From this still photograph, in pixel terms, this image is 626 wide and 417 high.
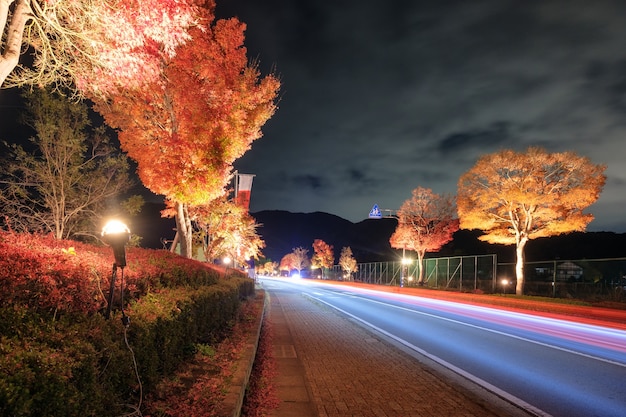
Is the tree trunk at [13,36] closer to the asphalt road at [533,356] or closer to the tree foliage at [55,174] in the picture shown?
the asphalt road at [533,356]

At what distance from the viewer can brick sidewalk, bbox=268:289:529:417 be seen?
18.2 feet

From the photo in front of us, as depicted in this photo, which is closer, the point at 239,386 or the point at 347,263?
the point at 239,386

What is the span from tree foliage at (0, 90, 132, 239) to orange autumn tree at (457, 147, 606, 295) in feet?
75.6

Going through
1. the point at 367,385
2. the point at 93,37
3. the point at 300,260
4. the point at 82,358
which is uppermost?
the point at 93,37

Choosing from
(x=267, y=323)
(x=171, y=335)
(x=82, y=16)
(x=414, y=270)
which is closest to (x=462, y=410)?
(x=171, y=335)

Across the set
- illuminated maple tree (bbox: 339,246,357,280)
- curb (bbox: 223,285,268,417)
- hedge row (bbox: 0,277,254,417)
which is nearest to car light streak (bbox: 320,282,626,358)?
curb (bbox: 223,285,268,417)

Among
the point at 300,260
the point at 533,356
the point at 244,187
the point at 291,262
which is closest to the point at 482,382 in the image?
the point at 533,356

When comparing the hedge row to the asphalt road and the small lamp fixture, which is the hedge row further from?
the asphalt road

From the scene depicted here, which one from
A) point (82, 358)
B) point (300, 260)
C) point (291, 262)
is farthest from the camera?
point (291, 262)

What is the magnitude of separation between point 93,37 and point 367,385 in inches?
262

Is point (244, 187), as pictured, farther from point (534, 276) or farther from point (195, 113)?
point (534, 276)

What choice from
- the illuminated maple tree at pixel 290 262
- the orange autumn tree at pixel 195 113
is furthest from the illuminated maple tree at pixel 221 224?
the illuminated maple tree at pixel 290 262

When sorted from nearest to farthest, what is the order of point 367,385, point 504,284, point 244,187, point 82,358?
point 82,358, point 367,385, point 244,187, point 504,284

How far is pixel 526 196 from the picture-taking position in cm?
2638
